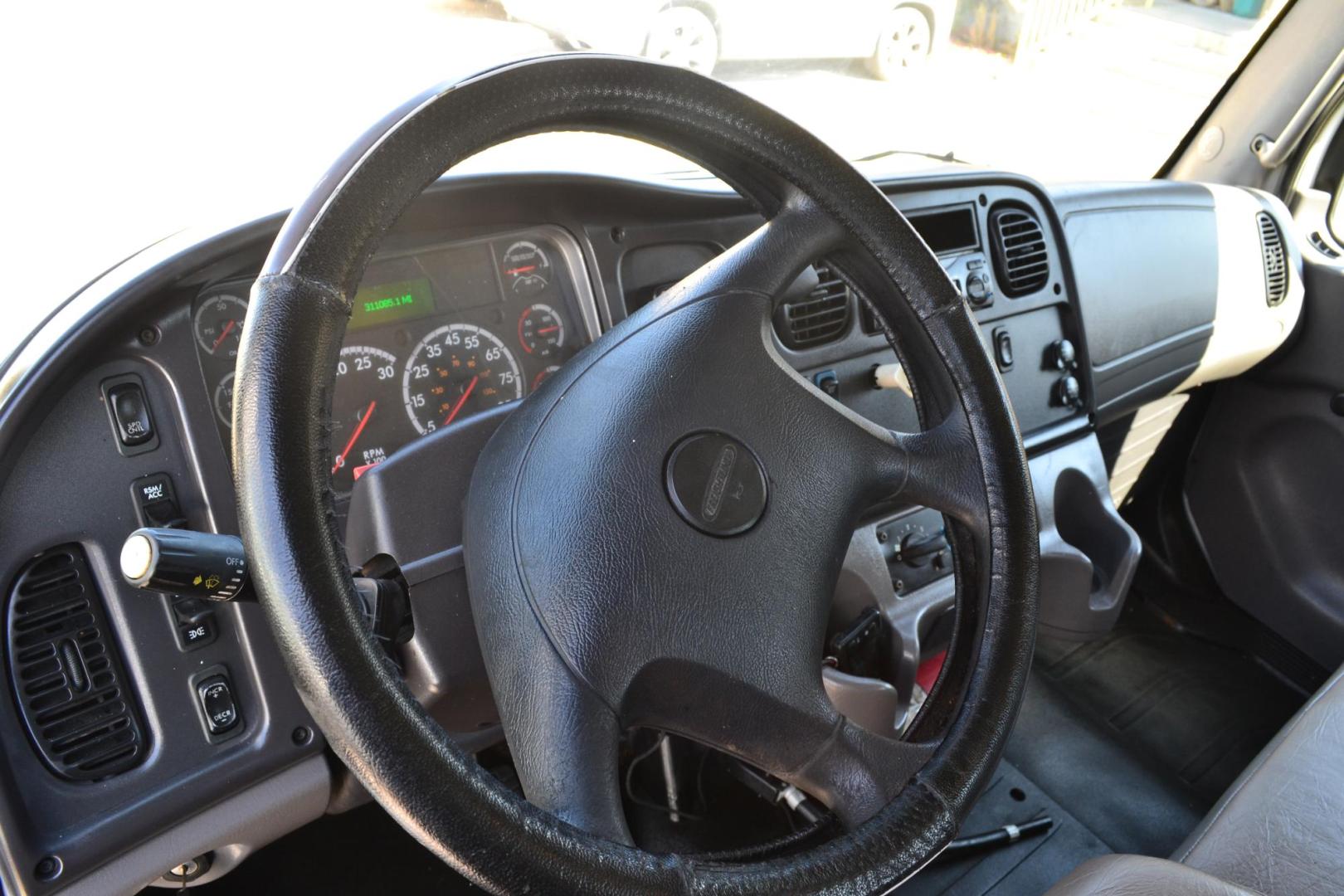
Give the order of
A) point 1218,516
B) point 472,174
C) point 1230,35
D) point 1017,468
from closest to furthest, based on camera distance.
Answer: point 1017,468 → point 472,174 → point 1230,35 → point 1218,516

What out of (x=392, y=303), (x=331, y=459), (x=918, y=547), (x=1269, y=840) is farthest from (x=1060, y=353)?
(x=331, y=459)

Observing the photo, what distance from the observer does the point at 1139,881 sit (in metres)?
1.00

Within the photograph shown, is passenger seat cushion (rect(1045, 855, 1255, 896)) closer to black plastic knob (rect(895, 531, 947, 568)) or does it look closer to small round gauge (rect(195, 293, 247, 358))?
black plastic knob (rect(895, 531, 947, 568))

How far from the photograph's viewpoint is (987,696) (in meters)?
0.92

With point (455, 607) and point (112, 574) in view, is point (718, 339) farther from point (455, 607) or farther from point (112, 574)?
point (112, 574)

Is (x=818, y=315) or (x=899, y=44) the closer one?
(x=818, y=315)

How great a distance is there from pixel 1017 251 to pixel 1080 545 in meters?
0.63

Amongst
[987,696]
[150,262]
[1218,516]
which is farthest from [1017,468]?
[1218,516]

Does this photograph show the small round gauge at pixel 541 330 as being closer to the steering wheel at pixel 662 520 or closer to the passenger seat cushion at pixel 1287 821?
the steering wheel at pixel 662 520

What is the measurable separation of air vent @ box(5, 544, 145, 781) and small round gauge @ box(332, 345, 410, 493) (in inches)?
11.8

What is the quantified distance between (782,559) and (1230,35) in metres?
2.19

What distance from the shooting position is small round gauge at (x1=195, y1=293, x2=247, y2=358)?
43.4 inches

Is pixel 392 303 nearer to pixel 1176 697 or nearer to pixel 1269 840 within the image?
pixel 1269 840

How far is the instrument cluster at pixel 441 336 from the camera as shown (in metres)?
1.24
